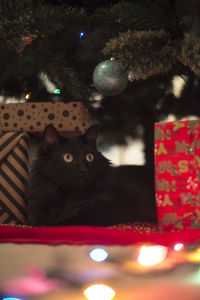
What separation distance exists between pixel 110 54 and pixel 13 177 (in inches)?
17.1

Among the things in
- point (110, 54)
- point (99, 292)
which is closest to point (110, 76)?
point (110, 54)

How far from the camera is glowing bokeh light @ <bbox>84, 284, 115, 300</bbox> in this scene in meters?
0.27

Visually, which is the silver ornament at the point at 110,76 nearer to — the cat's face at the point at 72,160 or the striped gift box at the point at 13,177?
the cat's face at the point at 72,160

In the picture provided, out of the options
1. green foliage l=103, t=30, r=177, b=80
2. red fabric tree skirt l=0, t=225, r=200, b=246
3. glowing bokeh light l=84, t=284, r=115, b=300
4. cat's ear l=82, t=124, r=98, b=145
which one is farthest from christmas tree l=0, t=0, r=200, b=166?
glowing bokeh light l=84, t=284, r=115, b=300

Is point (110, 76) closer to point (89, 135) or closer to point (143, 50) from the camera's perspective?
point (143, 50)

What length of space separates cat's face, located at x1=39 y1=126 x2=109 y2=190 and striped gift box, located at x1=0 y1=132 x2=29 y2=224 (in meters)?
0.07

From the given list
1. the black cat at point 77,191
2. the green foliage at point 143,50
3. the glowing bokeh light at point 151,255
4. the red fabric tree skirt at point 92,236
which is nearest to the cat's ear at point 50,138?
the black cat at point 77,191

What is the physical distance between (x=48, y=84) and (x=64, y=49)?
0.22 meters

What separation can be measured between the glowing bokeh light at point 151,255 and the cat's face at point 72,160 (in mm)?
539

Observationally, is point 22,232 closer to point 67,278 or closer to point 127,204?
point 67,278

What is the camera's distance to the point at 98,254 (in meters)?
Result: 0.34

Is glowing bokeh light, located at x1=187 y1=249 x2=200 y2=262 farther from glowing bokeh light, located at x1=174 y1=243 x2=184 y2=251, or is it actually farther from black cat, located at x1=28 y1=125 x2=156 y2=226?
black cat, located at x1=28 y1=125 x2=156 y2=226

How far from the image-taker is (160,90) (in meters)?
1.17

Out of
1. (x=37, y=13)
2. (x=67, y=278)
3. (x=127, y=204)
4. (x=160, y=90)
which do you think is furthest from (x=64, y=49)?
(x=67, y=278)
